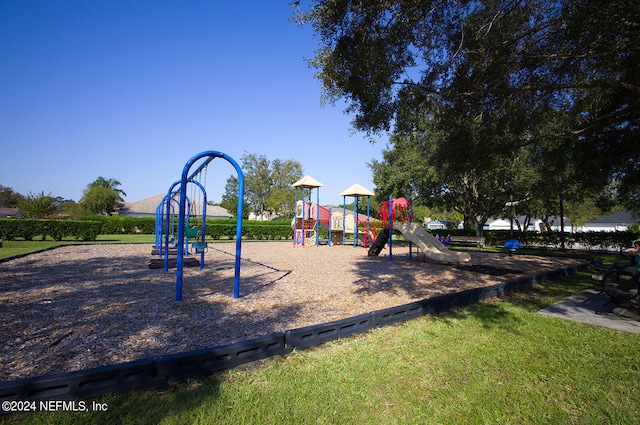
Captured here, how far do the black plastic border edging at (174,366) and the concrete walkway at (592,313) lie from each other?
3.06m

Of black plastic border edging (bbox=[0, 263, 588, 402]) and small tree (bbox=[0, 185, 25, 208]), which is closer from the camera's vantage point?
black plastic border edging (bbox=[0, 263, 588, 402])

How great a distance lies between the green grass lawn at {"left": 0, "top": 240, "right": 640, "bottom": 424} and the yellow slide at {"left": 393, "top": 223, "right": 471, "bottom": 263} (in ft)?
19.8

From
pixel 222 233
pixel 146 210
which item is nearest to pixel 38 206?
pixel 222 233

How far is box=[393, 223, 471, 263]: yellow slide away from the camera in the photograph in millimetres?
10461

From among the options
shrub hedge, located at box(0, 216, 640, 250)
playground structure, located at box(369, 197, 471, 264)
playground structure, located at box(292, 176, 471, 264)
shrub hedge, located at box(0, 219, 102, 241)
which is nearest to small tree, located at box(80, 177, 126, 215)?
shrub hedge, located at box(0, 216, 640, 250)

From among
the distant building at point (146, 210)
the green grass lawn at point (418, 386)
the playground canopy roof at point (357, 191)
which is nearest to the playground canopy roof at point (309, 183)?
the playground canopy roof at point (357, 191)

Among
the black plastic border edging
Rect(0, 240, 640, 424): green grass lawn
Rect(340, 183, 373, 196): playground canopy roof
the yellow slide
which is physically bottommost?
Rect(0, 240, 640, 424): green grass lawn

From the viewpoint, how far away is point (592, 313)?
555 centimetres

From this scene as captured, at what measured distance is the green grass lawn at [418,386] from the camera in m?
2.48

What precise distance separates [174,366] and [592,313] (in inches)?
257

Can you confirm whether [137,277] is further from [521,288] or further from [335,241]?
[335,241]

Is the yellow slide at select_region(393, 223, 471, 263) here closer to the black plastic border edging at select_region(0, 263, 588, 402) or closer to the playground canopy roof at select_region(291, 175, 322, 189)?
the black plastic border edging at select_region(0, 263, 588, 402)

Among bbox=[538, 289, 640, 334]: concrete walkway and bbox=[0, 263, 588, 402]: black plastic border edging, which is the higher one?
bbox=[0, 263, 588, 402]: black plastic border edging

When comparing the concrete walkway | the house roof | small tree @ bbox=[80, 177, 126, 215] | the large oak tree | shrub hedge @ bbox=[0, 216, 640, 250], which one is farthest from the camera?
the house roof
